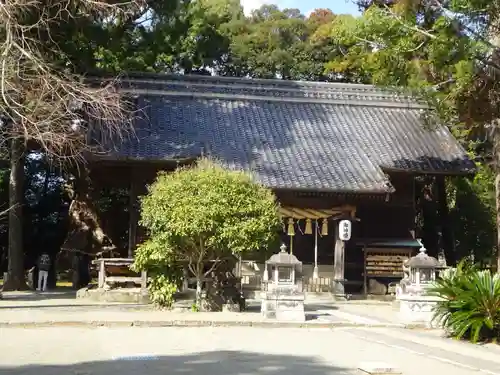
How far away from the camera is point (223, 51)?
122 ft

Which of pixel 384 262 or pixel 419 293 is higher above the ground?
pixel 384 262

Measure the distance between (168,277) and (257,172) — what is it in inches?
285

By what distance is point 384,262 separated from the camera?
24078mm

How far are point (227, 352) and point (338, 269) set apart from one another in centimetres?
1301

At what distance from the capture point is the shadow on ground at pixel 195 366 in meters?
8.49

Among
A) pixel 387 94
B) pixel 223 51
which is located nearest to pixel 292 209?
pixel 387 94

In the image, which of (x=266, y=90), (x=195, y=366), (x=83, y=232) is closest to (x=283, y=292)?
(x=195, y=366)

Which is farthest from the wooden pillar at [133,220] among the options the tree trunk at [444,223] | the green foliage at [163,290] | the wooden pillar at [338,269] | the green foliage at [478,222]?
the green foliage at [478,222]

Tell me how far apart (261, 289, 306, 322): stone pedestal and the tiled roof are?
7456 millimetres

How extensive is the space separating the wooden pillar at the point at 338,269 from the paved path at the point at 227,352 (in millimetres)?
8743

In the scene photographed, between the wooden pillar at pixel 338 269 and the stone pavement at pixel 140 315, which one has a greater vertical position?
the wooden pillar at pixel 338 269

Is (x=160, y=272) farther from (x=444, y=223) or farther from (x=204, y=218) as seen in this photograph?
(x=444, y=223)

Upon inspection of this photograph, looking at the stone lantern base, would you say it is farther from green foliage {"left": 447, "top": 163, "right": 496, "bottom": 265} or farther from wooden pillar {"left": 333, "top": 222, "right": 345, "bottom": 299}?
green foliage {"left": 447, "top": 163, "right": 496, "bottom": 265}

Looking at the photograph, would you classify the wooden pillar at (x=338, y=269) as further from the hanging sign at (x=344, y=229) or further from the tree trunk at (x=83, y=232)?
the tree trunk at (x=83, y=232)
